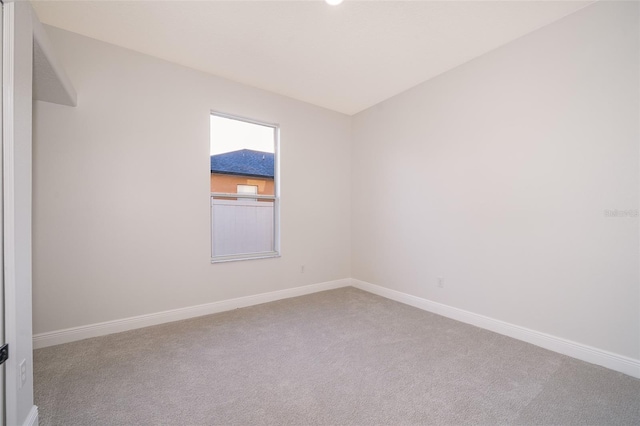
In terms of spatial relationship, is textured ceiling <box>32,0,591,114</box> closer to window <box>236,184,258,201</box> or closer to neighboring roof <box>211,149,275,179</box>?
neighboring roof <box>211,149,275,179</box>

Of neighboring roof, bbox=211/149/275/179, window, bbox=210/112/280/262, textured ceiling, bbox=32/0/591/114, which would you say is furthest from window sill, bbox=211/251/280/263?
textured ceiling, bbox=32/0/591/114

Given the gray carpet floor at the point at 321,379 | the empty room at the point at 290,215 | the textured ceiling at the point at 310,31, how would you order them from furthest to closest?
the textured ceiling at the point at 310,31, the empty room at the point at 290,215, the gray carpet floor at the point at 321,379

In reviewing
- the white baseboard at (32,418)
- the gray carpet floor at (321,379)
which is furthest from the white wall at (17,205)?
the gray carpet floor at (321,379)

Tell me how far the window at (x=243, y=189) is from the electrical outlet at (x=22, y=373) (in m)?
1.92

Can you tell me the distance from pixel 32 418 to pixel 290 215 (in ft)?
9.49

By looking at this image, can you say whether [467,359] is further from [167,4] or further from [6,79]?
[167,4]

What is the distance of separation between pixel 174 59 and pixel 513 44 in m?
3.45

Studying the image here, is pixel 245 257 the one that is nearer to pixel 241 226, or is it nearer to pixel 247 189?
pixel 241 226

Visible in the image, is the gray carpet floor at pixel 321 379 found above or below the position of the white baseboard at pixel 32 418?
below

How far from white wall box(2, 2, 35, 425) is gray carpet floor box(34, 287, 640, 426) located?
0.42 m

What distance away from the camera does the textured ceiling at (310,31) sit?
2213mm

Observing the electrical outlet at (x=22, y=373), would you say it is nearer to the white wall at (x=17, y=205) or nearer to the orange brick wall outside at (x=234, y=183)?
the white wall at (x=17, y=205)

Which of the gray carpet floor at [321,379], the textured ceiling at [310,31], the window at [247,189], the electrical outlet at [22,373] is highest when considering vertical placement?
the textured ceiling at [310,31]

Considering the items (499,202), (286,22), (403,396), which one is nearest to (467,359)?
(403,396)
